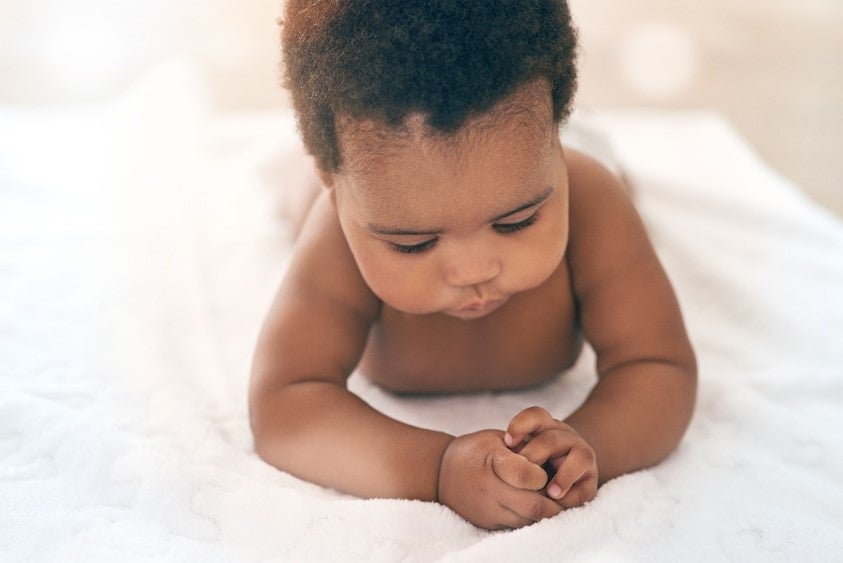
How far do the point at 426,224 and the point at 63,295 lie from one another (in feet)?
1.79

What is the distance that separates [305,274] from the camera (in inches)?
33.6

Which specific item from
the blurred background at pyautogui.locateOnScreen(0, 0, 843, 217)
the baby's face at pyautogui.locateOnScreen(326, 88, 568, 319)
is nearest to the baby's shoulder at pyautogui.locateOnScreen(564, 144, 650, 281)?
the baby's face at pyautogui.locateOnScreen(326, 88, 568, 319)

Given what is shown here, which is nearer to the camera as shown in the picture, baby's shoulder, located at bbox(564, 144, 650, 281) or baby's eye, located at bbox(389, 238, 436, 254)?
baby's eye, located at bbox(389, 238, 436, 254)

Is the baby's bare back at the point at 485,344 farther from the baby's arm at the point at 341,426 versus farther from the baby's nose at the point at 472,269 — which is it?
the baby's nose at the point at 472,269

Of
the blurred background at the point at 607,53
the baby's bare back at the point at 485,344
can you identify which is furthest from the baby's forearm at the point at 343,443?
the blurred background at the point at 607,53

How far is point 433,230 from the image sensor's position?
26.7 inches

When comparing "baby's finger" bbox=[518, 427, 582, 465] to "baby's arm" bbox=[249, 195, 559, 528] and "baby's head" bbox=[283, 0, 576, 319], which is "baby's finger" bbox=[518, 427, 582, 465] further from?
"baby's head" bbox=[283, 0, 576, 319]

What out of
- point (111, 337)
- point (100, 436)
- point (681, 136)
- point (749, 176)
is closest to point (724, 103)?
point (681, 136)

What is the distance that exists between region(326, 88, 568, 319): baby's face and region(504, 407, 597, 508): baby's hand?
0.35ft

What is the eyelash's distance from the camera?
2.30 feet

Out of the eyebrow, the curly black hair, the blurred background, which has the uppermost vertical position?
the curly black hair

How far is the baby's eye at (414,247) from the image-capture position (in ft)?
2.30

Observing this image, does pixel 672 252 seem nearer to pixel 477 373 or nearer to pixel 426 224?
pixel 477 373

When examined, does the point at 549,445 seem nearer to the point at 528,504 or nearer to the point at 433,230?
the point at 528,504
